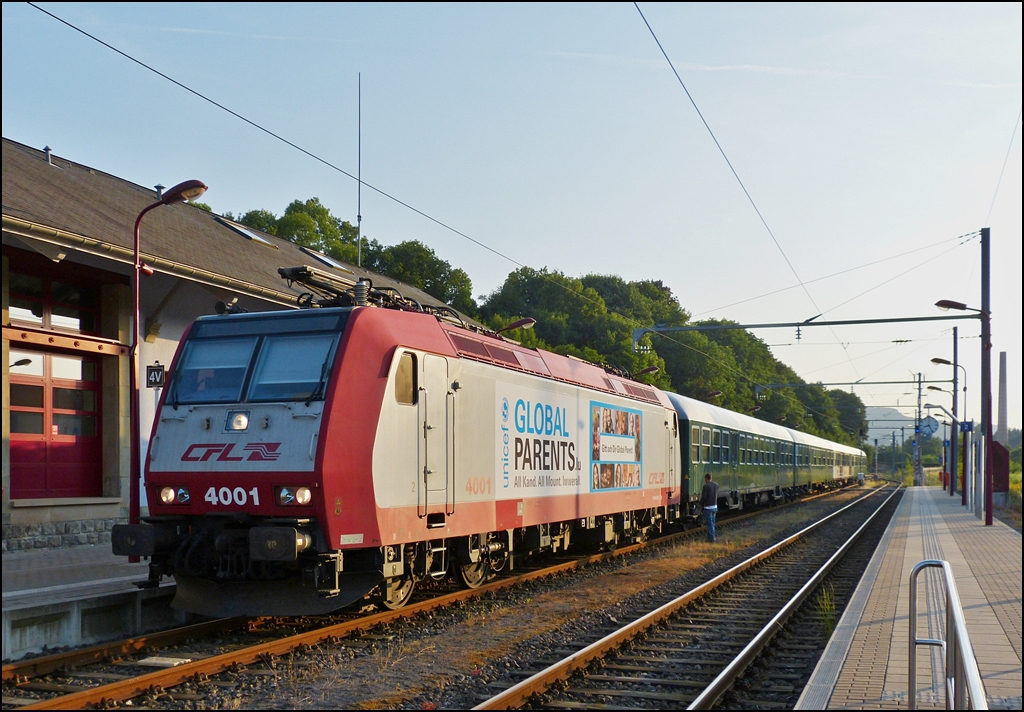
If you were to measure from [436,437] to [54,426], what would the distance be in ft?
26.4

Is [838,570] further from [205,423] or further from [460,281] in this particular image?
[460,281]

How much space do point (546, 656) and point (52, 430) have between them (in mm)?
10243

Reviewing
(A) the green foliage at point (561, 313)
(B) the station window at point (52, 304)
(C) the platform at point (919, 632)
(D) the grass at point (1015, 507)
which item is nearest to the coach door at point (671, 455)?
(C) the platform at point (919, 632)

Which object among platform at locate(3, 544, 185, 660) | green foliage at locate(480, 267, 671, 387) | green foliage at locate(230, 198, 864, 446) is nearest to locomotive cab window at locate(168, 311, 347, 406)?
platform at locate(3, 544, 185, 660)

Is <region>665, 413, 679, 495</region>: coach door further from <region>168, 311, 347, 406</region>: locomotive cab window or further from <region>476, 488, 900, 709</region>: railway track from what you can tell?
<region>168, 311, 347, 406</region>: locomotive cab window

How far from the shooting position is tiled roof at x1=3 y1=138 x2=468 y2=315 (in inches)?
547

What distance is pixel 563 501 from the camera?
14.7 meters

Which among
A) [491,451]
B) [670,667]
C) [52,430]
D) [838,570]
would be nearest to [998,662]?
[670,667]

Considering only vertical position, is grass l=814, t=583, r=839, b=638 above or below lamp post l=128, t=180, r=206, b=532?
below

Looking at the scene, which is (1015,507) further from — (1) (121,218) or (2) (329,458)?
(2) (329,458)

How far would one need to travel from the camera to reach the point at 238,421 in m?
9.73

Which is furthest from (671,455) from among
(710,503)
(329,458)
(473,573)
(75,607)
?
(75,607)

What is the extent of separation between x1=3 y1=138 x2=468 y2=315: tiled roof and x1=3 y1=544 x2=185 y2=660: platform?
440 cm

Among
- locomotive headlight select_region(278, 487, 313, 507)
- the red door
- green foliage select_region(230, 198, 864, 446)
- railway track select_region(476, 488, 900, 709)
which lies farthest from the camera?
green foliage select_region(230, 198, 864, 446)
